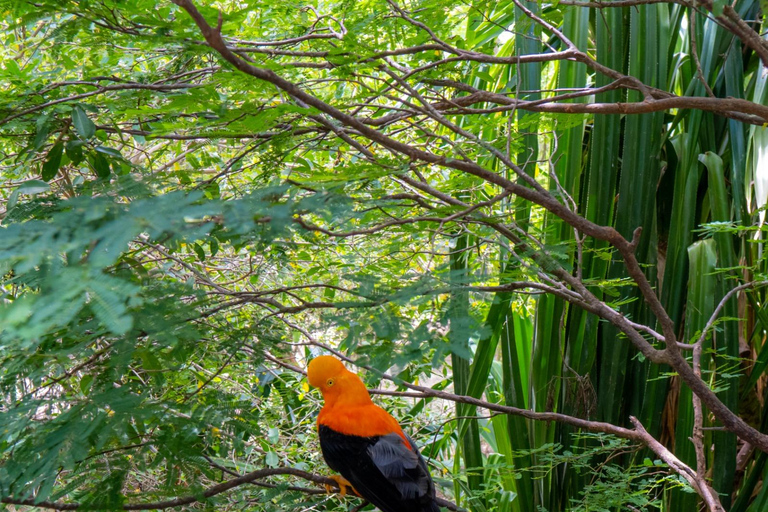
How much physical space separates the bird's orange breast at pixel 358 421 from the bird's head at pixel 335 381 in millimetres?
26

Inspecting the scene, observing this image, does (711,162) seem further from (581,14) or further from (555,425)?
(555,425)

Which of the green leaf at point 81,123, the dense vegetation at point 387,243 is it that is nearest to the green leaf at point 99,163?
the dense vegetation at point 387,243

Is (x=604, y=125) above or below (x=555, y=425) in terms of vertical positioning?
above

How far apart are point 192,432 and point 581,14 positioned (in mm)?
1636

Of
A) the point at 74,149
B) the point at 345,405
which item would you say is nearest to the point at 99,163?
the point at 74,149

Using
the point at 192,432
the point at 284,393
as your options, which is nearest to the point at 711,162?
the point at 192,432

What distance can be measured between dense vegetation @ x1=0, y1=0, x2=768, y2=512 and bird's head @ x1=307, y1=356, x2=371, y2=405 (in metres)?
0.18

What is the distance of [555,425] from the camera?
2.01 meters

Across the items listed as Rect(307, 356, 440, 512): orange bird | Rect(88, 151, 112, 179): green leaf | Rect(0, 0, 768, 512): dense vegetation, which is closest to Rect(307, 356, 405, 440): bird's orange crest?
Rect(307, 356, 440, 512): orange bird

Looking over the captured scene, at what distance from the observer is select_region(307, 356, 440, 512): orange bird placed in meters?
1.57

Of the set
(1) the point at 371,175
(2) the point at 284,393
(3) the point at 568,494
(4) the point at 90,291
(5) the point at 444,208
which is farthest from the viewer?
(2) the point at 284,393

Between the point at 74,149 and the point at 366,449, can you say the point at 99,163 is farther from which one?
the point at 366,449

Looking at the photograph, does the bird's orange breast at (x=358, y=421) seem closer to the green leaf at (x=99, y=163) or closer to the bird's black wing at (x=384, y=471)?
the bird's black wing at (x=384, y=471)

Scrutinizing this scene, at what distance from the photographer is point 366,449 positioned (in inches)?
64.6
